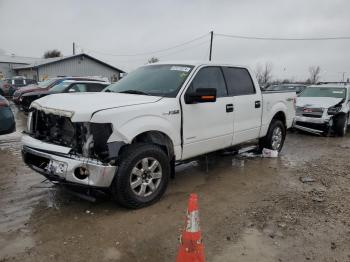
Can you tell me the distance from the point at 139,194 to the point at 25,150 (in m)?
1.60

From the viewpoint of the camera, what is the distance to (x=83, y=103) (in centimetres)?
386

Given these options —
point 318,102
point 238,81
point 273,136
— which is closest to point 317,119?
point 318,102

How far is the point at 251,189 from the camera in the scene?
493 cm

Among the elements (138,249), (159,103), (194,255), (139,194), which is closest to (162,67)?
(159,103)

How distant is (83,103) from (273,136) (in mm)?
4386

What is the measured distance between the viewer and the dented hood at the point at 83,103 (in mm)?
3557

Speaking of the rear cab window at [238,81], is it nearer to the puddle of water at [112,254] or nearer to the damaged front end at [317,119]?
the puddle of water at [112,254]

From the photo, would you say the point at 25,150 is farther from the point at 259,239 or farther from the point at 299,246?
the point at 299,246

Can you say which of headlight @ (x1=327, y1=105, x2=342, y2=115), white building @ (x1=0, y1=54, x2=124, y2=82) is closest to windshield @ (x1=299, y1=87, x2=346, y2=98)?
headlight @ (x1=327, y1=105, x2=342, y2=115)

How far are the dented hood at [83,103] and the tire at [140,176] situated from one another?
1.87 ft

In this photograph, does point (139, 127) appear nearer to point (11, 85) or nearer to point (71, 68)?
point (11, 85)

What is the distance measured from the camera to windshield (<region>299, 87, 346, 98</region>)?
10641 millimetres

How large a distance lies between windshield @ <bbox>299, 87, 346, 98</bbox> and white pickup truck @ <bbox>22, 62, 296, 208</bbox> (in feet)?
20.3

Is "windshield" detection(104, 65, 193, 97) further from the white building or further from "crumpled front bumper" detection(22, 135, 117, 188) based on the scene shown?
the white building
